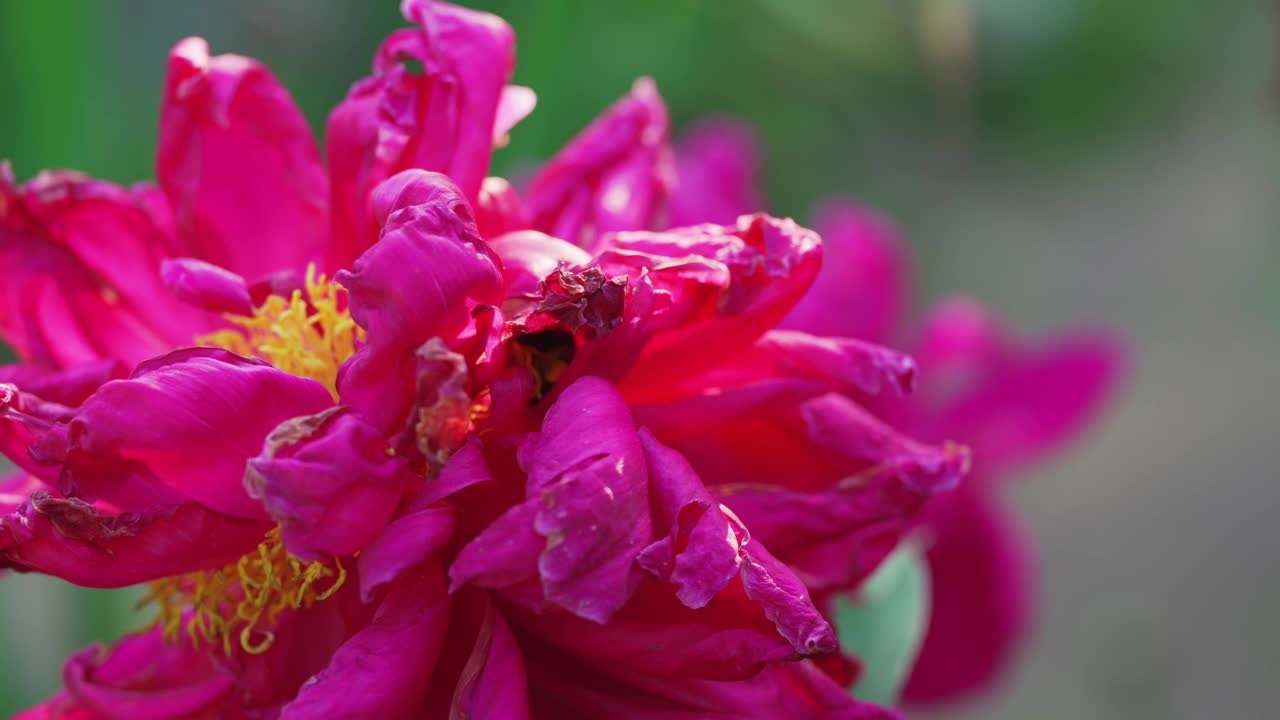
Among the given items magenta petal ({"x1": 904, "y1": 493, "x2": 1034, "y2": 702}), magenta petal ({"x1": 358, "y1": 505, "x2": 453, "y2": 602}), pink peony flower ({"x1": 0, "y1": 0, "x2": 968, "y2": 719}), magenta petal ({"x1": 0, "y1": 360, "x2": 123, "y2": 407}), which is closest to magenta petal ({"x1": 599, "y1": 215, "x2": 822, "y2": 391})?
pink peony flower ({"x1": 0, "y1": 0, "x2": 968, "y2": 719})

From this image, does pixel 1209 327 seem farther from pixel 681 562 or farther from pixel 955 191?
pixel 681 562

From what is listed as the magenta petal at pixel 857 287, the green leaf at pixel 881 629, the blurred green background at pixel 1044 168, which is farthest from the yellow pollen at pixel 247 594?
the blurred green background at pixel 1044 168

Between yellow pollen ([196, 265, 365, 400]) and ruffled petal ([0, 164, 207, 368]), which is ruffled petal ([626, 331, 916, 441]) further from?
ruffled petal ([0, 164, 207, 368])

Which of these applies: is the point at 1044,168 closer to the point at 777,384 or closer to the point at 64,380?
the point at 777,384

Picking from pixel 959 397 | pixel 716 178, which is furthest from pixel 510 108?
pixel 959 397

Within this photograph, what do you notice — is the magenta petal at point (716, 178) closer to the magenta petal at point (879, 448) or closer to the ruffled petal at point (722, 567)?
the magenta petal at point (879, 448)

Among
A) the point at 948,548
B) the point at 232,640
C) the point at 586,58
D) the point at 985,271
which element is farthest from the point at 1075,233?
the point at 232,640
